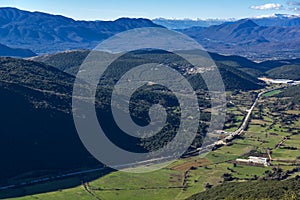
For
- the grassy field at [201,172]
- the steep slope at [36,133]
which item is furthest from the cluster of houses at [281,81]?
the steep slope at [36,133]

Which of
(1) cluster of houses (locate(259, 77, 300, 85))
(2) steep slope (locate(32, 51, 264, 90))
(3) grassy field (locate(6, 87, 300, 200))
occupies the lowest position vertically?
(3) grassy field (locate(6, 87, 300, 200))

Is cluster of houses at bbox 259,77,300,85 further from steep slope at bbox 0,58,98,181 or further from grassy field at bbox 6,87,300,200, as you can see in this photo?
steep slope at bbox 0,58,98,181

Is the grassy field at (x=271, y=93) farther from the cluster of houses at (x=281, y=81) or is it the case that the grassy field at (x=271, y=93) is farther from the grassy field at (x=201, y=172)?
the grassy field at (x=201, y=172)

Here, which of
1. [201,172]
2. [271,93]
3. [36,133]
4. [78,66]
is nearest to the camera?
[201,172]

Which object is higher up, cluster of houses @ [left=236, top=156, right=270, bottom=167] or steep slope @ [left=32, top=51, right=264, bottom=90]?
steep slope @ [left=32, top=51, right=264, bottom=90]

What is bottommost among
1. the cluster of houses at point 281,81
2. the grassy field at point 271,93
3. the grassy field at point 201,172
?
the grassy field at point 201,172

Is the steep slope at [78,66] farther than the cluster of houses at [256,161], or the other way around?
the steep slope at [78,66]

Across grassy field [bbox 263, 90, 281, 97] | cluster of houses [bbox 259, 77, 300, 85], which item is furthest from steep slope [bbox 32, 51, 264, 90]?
grassy field [bbox 263, 90, 281, 97]

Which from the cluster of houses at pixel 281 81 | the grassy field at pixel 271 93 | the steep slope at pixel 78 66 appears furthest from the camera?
the cluster of houses at pixel 281 81

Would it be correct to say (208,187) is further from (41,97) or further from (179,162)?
(41,97)

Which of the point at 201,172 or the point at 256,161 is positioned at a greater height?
the point at 256,161

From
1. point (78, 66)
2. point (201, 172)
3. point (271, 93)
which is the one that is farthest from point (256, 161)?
point (78, 66)

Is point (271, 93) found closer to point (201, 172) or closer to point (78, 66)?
point (78, 66)
